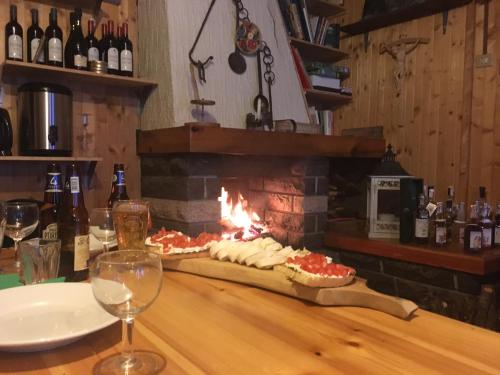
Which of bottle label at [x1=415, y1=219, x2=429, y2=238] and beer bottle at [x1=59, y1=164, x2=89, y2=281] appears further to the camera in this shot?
bottle label at [x1=415, y1=219, x2=429, y2=238]

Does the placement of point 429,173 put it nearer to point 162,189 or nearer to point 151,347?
point 162,189

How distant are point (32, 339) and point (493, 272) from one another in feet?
7.05

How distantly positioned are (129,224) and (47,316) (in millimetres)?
464

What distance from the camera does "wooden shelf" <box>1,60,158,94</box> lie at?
204 cm

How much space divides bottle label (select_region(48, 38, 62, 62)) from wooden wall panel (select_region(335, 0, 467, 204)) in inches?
100

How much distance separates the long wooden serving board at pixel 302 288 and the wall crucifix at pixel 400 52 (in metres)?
2.76

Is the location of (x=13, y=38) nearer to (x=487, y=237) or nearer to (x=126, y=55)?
(x=126, y=55)

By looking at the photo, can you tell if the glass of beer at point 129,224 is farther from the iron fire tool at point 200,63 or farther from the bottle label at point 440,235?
the bottle label at point 440,235

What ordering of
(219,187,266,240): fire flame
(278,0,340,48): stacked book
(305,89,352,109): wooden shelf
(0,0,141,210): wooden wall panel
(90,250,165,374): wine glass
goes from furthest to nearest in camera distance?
(305,89,352,109): wooden shelf → (278,0,340,48): stacked book → (219,187,266,240): fire flame → (0,0,141,210): wooden wall panel → (90,250,165,374): wine glass

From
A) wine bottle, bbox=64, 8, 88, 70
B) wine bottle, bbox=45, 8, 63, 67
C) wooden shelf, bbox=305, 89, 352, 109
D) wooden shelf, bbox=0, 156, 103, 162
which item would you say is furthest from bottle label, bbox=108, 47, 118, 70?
wooden shelf, bbox=305, 89, 352, 109

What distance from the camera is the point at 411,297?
7.81 ft

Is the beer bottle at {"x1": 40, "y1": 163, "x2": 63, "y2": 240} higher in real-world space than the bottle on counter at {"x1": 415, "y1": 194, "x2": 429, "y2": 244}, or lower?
higher

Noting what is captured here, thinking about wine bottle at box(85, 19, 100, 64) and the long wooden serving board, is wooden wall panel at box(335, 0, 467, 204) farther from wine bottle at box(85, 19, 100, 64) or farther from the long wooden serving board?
the long wooden serving board

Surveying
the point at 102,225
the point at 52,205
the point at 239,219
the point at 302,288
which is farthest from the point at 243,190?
the point at 302,288
